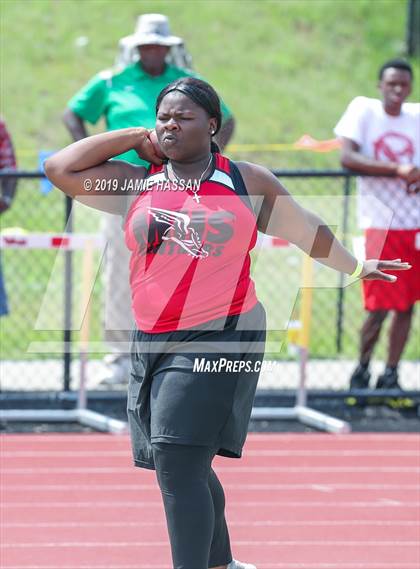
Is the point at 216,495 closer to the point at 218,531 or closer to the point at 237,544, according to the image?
the point at 218,531

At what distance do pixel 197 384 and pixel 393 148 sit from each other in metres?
3.64

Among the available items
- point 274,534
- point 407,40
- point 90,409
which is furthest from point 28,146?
point 274,534

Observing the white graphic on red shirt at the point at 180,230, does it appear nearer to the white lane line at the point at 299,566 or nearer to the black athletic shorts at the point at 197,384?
the black athletic shorts at the point at 197,384

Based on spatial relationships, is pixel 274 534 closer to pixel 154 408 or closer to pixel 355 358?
pixel 154 408

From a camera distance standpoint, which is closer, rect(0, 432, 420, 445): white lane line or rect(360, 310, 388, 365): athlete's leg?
rect(0, 432, 420, 445): white lane line

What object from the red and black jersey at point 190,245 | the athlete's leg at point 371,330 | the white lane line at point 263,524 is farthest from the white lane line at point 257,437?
the red and black jersey at point 190,245

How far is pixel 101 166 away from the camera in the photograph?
399 cm

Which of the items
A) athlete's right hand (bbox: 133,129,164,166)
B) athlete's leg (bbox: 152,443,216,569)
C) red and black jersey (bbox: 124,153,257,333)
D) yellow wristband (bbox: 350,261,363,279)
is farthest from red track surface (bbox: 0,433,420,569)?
athlete's right hand (bbox: 133,129,164,166)

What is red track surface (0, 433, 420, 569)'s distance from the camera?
4953 mm

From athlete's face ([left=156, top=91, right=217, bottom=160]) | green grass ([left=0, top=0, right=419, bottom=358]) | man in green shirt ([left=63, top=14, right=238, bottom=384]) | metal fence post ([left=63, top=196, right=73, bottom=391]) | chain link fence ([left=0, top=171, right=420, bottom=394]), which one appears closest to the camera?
athlete's face ([left=156, top=91, right=217, bottom=160])

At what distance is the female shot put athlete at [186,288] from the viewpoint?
3.83 meters

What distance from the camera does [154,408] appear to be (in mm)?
3879

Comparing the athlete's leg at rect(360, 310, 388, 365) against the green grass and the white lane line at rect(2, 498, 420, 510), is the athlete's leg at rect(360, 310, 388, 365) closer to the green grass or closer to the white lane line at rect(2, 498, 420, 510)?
the white lane line at rect(2, 498, 420, 510)

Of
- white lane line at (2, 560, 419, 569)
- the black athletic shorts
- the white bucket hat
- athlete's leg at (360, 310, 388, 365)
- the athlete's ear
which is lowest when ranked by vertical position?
white lane line at (2, 560, 419, 569)
